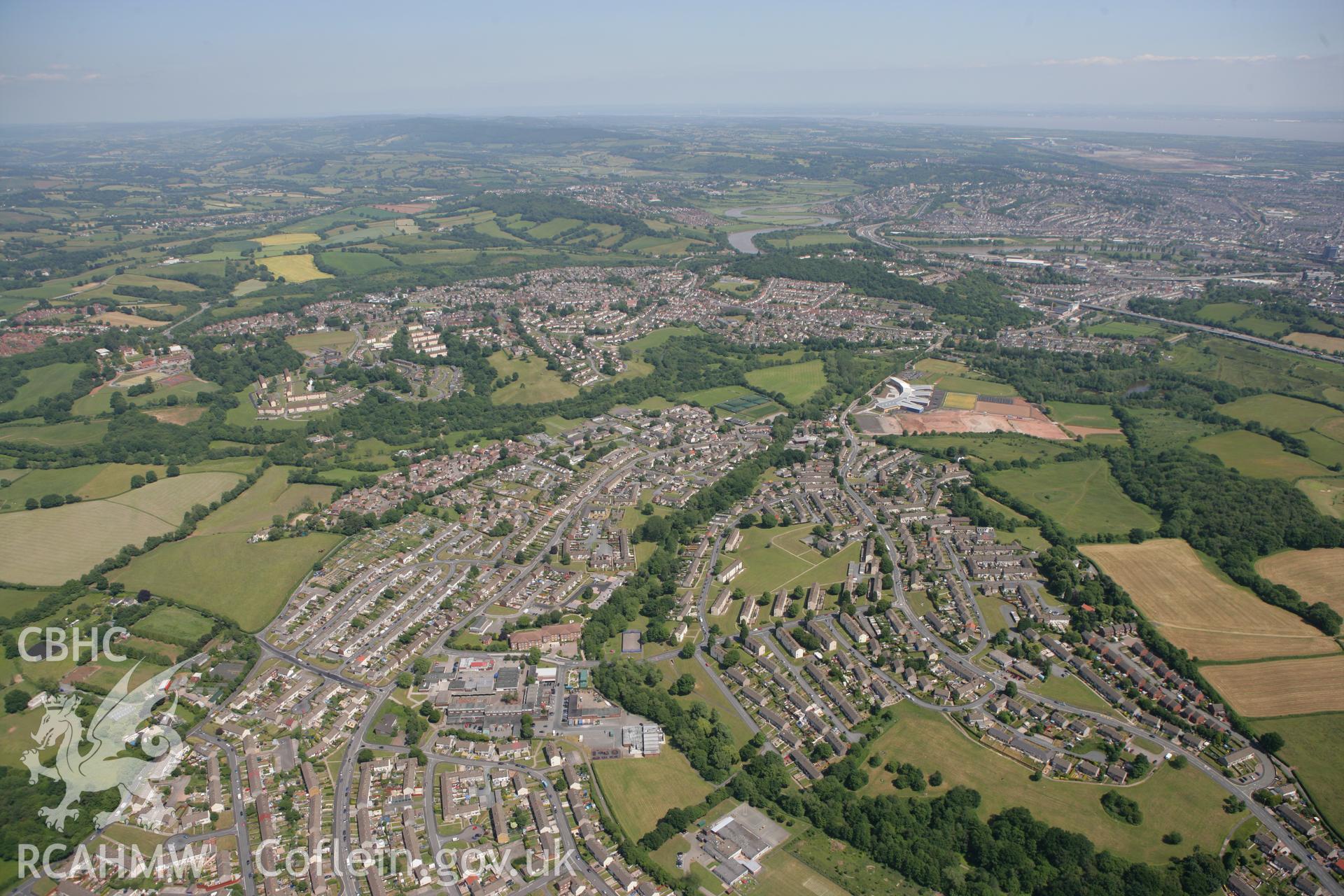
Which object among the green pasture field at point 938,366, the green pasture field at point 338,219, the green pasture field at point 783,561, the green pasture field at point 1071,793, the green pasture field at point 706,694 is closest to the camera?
the green pasture field at point 1071,793

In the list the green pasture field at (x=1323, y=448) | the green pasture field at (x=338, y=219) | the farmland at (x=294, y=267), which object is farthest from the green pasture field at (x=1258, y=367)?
the green pasture field at (x=338, y=219)

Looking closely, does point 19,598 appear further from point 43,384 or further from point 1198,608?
point 1198,608

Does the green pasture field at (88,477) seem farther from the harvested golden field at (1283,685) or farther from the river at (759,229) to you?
the river at (759,229)

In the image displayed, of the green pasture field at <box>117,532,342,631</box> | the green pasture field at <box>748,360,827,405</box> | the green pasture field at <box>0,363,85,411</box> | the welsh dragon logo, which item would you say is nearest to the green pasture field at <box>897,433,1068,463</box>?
the green pasture field at <box>748,360,827,405</box>

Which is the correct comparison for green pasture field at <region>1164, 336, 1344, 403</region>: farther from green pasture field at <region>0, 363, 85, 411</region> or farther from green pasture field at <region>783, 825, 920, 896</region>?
green pasture field at <region>0, 363, 85, 411</region>

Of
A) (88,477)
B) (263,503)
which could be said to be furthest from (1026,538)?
(88,477)

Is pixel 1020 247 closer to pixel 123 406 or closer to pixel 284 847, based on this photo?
pixel 123 406
